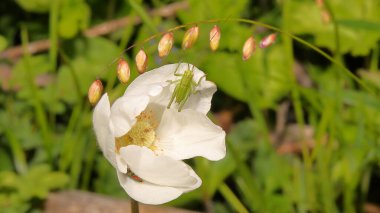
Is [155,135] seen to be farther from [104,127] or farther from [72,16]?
[72,16]

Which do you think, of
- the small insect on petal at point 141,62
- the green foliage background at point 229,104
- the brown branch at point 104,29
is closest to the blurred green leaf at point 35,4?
the green foliage background at point 229,104

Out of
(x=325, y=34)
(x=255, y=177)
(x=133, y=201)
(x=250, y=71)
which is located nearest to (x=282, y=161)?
(x=255, y=177)

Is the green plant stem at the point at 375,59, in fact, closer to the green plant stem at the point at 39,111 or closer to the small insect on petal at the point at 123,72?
the green plant stem at the point at 39,111

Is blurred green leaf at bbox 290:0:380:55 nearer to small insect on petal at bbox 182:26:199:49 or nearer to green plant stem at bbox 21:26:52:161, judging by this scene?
green plant stem at bbox 21:26:52:161

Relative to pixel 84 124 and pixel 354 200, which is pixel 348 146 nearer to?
pixel 354 200

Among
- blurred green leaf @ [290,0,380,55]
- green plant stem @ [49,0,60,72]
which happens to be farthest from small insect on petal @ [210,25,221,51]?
blurred green leaf @ [290,0,380,55]
